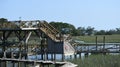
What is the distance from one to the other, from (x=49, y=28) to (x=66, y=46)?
10.2ft

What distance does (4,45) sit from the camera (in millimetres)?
57000

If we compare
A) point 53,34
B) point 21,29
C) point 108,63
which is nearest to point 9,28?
point 21,29

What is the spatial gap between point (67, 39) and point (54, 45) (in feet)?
18.2

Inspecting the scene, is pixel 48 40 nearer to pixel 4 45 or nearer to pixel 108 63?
pixel 4 45

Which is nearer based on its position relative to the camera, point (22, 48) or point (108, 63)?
point (108, 63)

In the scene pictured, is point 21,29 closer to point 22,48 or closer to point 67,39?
point 22,48

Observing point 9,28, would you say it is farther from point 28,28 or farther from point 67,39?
point 67,39

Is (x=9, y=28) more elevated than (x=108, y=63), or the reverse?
(x=9, y=28)

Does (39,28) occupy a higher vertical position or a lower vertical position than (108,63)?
higher

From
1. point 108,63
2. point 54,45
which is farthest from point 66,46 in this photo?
point 108,63

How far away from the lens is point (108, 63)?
4347 centimetres

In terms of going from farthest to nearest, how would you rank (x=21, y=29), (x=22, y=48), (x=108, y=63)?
(x=22, y=48)
(x=21, y=29)
(x=108, y=63)

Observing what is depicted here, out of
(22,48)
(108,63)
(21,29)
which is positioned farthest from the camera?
(22,48)

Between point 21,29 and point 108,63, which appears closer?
point 108,63
